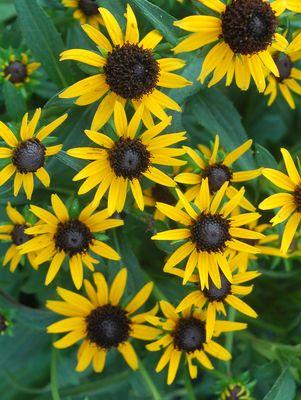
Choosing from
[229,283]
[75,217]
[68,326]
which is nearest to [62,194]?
[75,217]

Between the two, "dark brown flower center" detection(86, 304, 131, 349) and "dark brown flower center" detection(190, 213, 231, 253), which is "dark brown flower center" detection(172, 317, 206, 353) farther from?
"dark brown flower center" detection(190, 213, 231, 253)

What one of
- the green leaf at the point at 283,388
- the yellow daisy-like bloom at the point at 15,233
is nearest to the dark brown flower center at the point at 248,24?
the yellow daisy-like bloom at the point at 15,233

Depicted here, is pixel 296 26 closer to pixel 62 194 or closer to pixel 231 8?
pixel 231 8

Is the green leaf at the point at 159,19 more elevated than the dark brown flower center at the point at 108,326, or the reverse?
the green leaf at the point at 159,19

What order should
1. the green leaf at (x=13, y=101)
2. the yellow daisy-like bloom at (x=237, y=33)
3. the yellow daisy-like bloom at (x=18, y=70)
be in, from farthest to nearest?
the yellow daisy-like bloom at (x=18, y=70) → the green leaf at (x=13, y=101) → the yellow daisy-like bloom at (x=237, y=33)

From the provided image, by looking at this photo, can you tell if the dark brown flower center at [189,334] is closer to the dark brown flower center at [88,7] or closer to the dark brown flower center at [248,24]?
the dark brown flower center at [248,24]

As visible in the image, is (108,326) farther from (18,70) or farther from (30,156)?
(18,70)
